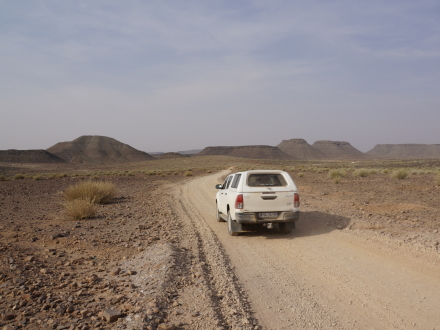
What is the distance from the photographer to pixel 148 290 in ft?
17.2

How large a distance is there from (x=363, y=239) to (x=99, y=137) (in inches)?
6487

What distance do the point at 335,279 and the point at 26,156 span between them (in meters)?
141

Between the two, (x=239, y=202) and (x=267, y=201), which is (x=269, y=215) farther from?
(x=239, y=202)

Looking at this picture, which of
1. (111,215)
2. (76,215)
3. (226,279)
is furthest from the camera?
(111,215)

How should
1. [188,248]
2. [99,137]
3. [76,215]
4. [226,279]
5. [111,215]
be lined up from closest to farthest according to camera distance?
[226,279] < [188,248] < [76,215] < [111,215] < [99,137]

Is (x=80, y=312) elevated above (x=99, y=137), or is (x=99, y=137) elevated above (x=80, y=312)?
(x=99, y=137)

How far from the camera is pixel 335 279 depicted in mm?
5691

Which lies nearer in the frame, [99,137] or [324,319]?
[324,319]

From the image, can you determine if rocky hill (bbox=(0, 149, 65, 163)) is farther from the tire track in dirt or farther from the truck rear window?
the tire track in dirt

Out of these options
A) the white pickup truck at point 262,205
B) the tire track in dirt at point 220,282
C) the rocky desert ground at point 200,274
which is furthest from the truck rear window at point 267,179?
the tire track in dirt at point 220,282

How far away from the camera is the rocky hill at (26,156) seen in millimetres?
122206

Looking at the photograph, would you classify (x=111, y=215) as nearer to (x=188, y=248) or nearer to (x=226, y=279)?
(x=188, y=248)

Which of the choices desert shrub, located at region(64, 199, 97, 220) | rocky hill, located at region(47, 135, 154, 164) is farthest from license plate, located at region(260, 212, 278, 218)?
rocky hill, located at region(47, 135, 154, 164)

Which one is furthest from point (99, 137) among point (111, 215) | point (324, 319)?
point (324, 319)
